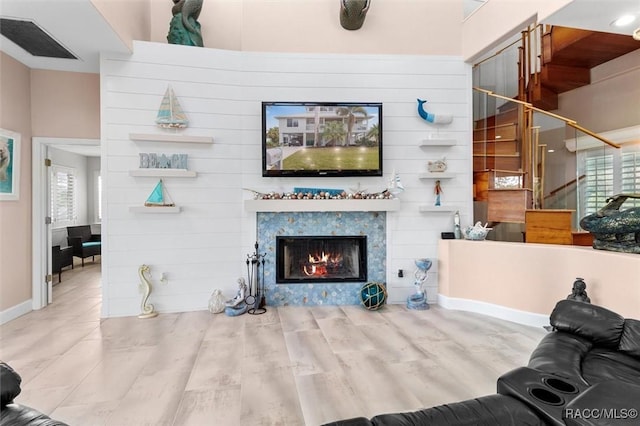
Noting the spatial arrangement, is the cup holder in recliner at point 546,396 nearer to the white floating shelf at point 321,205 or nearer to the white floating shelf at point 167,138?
the white floating shelf at point 321,205

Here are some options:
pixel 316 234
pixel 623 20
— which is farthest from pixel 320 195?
pixel 623 20

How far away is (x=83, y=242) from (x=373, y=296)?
265 inches

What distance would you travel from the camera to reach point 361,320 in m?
3.59

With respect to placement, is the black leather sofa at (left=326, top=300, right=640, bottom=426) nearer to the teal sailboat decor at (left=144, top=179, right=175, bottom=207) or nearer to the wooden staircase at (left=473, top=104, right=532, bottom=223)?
the wooden staircase at (left=473, top=104, right=532, bottom=223)

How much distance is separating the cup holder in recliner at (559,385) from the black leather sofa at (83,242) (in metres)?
7.62

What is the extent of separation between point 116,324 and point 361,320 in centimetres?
266

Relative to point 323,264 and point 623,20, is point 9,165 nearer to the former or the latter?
point 323,264

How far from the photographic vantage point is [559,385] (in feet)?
4.98

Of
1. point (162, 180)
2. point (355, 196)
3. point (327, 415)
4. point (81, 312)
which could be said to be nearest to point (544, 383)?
point (327, 415)

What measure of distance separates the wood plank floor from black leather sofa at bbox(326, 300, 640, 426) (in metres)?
0.55

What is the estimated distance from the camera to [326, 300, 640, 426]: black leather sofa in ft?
4.05

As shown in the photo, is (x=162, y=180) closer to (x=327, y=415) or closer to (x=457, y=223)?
(x=327, y=415)

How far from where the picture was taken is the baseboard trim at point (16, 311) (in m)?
3.56

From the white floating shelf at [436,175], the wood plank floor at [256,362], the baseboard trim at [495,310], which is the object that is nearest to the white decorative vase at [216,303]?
the wood plank floor at [256,362]
